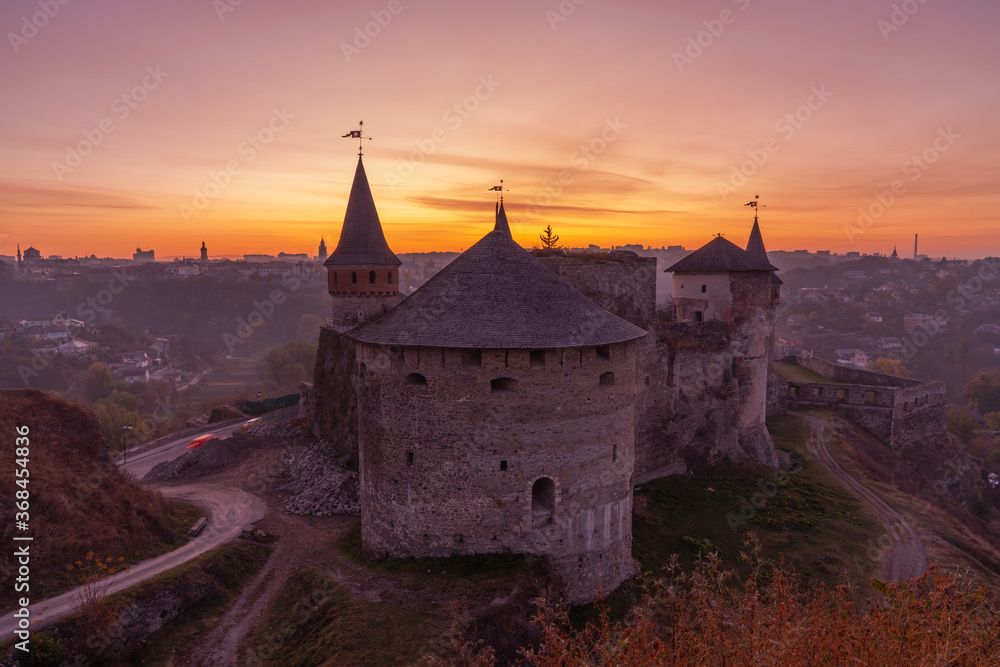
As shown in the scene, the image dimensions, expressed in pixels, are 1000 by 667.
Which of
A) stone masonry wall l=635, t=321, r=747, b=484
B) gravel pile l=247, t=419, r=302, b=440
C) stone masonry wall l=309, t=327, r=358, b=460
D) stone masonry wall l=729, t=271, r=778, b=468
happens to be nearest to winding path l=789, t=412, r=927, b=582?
stone masonry wall l=729, t=271, r=778, b=468

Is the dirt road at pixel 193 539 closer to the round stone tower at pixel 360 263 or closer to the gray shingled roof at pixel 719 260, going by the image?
the round stone tower at pixel 360 263

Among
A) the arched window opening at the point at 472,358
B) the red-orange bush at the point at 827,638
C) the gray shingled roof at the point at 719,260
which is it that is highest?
the gray shingled roof at the point at 719,260

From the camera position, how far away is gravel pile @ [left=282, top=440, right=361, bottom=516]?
2239 centimetres

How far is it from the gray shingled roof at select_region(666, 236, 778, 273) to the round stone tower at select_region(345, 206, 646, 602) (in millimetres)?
15704

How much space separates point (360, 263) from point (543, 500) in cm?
2338

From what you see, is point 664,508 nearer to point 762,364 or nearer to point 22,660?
point 762,364

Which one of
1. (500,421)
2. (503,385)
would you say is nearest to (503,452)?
(500,421)

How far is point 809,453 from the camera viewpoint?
105 feet

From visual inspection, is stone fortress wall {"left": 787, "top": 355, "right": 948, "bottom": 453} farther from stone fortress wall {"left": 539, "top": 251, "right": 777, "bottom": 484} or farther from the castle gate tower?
stone fortress wall {"left": 539, "top": 251, "right": 777, "bottom": 484}

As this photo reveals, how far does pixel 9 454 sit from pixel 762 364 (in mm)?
32870

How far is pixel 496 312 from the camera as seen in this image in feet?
47.9

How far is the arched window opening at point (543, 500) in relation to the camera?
584 inches

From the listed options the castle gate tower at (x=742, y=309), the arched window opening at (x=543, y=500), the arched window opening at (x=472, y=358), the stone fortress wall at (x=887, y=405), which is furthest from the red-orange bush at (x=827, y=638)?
the stone fortress wall at (x=887, y=405)

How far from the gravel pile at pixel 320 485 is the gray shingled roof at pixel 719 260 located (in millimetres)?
21032
